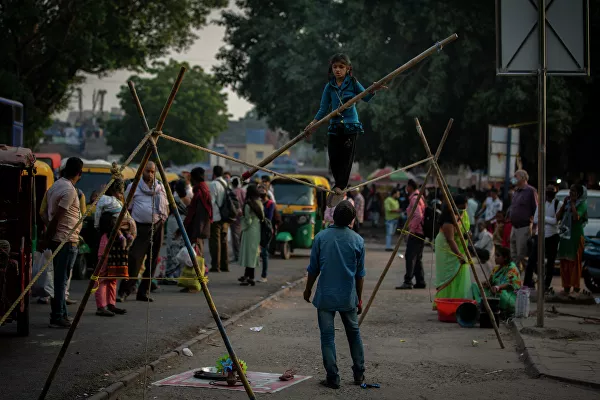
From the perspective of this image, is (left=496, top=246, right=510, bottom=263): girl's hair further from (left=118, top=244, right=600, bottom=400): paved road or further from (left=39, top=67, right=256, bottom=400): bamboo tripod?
(left=39, top=67, right=256, bottom=400): bamboo tripod

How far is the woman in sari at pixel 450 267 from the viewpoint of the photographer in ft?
46.8

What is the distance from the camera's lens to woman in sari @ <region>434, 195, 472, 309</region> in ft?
46.8

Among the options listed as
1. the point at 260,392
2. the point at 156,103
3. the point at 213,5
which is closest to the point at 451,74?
the point at 213,5

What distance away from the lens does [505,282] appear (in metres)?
13.9

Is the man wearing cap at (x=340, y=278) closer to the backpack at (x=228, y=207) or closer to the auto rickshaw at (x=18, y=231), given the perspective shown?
the auto rickshaw at (x=18, y=231)

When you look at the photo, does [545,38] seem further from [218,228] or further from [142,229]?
[218,228]

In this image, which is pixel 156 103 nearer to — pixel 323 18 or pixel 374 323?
pixel 323 18

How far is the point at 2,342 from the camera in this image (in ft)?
34.2

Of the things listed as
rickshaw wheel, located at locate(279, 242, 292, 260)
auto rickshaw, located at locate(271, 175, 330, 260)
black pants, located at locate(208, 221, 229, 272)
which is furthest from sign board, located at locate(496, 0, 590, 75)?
rickshaw wheel, located at locate(279, 242, 292, 260)

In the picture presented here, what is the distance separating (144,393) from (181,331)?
11.7ft

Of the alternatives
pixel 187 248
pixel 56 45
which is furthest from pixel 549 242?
pixel 56 45

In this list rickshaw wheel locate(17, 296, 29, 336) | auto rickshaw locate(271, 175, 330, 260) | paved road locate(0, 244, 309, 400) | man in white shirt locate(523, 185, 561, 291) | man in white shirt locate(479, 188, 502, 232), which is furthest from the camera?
auto rickshaw locate(271, 175, 330, 260)

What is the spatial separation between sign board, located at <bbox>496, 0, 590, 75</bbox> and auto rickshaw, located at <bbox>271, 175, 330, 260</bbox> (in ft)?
45.0

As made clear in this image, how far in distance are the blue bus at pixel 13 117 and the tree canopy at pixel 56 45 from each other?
813 centimetres
